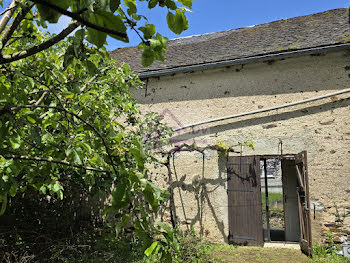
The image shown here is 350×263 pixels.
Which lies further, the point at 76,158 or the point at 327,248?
the point at 327,248

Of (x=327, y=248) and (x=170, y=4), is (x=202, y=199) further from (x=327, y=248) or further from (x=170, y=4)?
(x=170, y=4)

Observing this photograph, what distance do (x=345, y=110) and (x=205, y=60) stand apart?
314 cm

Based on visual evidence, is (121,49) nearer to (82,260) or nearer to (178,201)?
(178,201)

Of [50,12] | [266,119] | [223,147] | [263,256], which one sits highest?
[266,119]

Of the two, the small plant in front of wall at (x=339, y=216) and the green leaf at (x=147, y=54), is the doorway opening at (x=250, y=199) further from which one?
the green leaf at (x=147, y=54)

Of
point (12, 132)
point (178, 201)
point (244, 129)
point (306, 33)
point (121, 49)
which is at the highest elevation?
point (121, 49)

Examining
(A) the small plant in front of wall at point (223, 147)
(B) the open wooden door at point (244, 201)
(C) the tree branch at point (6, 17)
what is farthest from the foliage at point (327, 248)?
(C) the tree branch at point (6, 17)

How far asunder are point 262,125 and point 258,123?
96mm

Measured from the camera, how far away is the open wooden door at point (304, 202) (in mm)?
5428

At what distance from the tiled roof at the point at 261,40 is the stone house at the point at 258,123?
5 centimetres

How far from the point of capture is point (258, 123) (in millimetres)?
6430

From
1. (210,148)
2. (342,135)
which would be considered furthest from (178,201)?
(342,135)

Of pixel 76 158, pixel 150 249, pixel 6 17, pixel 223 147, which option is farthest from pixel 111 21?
pixel 223 147

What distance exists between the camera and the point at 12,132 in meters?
1.59
